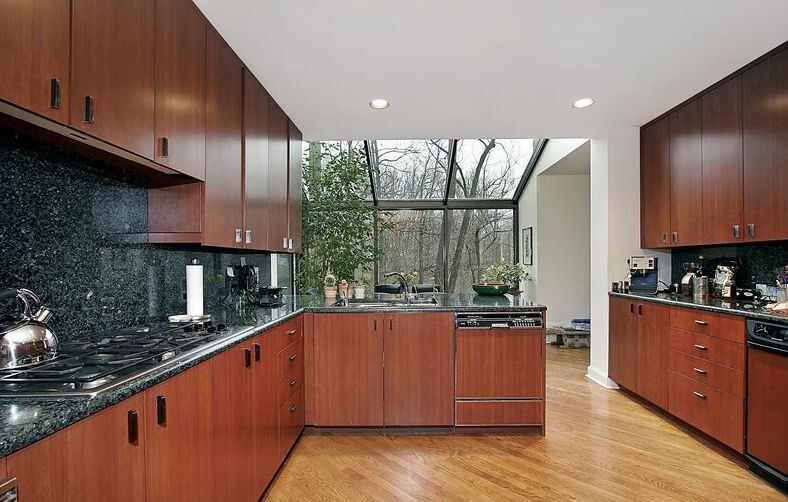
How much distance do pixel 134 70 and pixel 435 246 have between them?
5.59 meters

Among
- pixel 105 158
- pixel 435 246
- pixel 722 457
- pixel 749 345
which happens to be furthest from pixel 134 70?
pixel 435 246

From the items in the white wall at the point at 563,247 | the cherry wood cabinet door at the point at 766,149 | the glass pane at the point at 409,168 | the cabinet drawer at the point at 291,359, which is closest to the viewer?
the cabinet drawer at the point at 291,359

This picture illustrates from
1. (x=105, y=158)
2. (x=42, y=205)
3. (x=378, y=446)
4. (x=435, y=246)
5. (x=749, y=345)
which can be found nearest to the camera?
(x=42, y=205)

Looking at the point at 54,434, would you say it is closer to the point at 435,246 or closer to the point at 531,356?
the point at 531,356

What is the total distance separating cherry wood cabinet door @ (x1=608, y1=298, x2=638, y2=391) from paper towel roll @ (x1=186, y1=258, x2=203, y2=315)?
3396 millimetres

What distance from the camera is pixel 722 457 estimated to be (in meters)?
2.79

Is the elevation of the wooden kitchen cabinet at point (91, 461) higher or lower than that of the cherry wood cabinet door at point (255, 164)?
lower

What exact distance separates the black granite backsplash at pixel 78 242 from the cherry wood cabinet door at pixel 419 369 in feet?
4.76

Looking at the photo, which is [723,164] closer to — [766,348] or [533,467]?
[766,348]

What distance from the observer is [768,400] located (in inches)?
94.9

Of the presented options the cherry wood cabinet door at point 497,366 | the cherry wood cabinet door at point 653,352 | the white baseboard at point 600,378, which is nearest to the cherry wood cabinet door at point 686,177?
the cherry wood cabinet door at point 653,352

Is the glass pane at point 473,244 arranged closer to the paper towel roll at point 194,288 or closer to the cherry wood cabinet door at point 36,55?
the paper towel roll at point 194,288

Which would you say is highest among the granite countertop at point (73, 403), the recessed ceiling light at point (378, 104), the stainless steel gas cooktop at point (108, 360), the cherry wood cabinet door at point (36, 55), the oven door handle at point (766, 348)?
the recessed ceiling light at point (378, 104)

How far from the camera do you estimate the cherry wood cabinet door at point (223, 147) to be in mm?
2220
